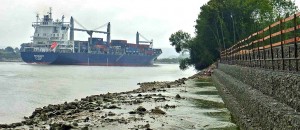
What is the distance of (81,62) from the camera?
424 feet

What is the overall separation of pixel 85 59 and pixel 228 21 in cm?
8125

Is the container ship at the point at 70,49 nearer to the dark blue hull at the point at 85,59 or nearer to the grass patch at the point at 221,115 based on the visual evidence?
the dark blue hull at the point at 85,59

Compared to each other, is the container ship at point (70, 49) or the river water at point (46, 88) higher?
the container ship at point (70, 49)

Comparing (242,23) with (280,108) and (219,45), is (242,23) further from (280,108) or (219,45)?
(280,108)

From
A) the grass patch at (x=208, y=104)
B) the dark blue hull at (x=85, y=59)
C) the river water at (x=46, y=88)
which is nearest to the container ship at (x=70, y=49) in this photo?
the dark blue hull at (x=85, y=59)

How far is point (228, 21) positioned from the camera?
181 ft

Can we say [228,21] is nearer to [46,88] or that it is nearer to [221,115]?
[46,88]

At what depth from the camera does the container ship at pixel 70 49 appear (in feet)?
397

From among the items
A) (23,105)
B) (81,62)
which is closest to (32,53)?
(81,62)

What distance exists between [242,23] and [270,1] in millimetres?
7376

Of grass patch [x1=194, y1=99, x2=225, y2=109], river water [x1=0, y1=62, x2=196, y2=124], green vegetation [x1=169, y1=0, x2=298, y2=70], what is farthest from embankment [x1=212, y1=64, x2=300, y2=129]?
green vegetation [x1=169, y1=0, x2=298, y2=70]

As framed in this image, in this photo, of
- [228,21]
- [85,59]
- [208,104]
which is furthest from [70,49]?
[208,104]

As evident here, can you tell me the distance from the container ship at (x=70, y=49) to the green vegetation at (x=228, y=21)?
7066 cm

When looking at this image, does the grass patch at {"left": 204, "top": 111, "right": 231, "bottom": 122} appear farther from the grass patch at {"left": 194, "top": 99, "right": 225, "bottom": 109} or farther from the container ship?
the container ship
